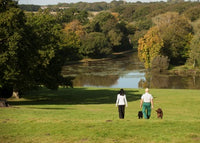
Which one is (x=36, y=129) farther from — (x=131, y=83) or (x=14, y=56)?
(x=131, y=83)

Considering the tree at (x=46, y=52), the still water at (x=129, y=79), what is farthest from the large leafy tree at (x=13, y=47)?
the still water at (x=129, y=79)

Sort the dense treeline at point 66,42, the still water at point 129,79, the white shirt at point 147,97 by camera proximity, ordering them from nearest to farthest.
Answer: the white shirt at point 147,97, the dense treeline at point 66,42, the still water at point 129,79

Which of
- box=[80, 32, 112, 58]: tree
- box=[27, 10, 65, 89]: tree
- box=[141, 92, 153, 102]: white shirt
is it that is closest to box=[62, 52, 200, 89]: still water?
box=[27, 10, 65, 89]: tree

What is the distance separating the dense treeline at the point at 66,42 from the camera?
3700 centimetres

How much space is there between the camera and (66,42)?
113312mm

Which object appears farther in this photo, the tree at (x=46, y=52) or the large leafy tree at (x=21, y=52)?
the tree at (x=46, y=52)

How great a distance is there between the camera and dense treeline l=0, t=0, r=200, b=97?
37000mm

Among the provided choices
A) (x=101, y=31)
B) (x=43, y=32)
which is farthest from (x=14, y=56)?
(x=101, y=31)

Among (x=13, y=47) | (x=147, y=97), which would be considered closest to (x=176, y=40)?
(x=13, y=47)

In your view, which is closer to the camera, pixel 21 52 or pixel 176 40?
pixel 21 52

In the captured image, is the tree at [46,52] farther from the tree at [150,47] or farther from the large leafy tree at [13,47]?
the tree at [150,47]

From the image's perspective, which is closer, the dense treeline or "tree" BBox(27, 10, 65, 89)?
the dense treeline

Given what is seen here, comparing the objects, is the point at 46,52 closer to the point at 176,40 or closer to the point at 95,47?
the point at 176,40

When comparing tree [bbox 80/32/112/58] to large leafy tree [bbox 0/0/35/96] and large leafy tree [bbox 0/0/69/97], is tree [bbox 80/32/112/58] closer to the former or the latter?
large leafy tree [bbox 0/0/69/97]
